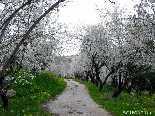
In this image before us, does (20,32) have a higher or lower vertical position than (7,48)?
higher

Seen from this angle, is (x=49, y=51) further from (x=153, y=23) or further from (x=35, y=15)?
(x=153, y=23)

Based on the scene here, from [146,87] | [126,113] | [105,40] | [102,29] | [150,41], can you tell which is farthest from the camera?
[146,87]

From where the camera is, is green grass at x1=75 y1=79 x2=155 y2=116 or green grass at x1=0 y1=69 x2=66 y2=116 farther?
green grass at x1=75 y1=79 x2=155 y2=116

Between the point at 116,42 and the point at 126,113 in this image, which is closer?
the point at 126,113

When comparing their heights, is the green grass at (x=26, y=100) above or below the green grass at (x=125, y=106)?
above

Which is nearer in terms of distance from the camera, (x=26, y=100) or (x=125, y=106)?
(x=125, y=106)

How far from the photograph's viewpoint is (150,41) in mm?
13016

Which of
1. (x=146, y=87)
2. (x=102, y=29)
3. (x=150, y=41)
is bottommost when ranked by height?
(x=146, y=87)

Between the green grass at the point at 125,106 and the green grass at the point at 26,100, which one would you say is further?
the green grass at the point at 125,106

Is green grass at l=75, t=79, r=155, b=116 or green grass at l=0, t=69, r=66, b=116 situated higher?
green grass at l=0, t=69, r=66, b=116

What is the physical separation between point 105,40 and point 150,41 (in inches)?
399

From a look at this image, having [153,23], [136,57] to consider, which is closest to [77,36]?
[136,57]

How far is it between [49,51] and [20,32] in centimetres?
1842

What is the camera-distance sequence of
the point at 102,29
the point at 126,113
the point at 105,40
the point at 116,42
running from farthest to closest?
the point at 102,29, the point at 105,40, the point at 116,42, the point at 126,113
